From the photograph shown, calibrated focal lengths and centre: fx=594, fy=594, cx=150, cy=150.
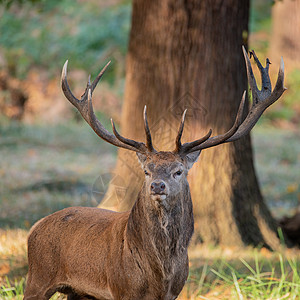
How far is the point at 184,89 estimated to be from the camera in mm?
6629

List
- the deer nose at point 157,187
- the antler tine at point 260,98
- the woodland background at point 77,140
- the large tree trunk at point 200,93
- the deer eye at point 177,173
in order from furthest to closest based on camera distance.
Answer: the large tree trunk at point 200,93, the woodland background at point 77,140, the antler tine at point 260,98, the deer eye at point 177,173, the deer nose at point 157,187

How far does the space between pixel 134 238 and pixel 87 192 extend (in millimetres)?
5861

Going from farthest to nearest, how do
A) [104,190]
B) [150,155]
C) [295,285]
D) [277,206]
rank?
[277,206], [104,190], [295,285], [150,155]

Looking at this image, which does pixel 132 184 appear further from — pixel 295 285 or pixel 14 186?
pixel 14 186

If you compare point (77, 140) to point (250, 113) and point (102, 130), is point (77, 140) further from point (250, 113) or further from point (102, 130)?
point (250, 113)

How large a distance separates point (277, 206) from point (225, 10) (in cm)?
425

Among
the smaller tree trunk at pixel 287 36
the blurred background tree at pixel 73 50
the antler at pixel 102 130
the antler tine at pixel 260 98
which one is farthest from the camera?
the smaller tree trunk at pixel 287 36

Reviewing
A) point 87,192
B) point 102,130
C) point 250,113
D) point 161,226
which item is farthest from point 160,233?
point 87,192

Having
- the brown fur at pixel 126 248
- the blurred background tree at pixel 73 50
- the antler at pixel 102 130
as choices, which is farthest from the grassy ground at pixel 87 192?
the antler at pixel 102 130

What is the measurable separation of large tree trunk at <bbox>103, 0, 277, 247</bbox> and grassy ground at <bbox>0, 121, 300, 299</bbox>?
514 millimetres

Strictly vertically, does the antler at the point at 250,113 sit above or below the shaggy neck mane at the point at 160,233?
above

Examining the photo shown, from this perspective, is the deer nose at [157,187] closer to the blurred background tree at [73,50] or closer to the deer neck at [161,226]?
the deer neck at [161,226]

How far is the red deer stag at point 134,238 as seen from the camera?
4020 mm

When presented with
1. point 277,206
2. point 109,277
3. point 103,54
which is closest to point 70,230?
point 109,277
